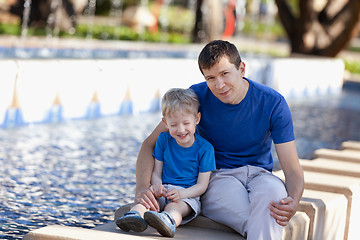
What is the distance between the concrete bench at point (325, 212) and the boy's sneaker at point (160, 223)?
2.86ft

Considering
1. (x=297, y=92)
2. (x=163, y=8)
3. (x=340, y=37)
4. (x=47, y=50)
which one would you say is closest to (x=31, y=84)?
(x=47, y=50)

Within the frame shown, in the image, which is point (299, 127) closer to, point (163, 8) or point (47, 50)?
point (47, 50)

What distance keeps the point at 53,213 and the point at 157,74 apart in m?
6.96

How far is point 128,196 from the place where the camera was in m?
5.62

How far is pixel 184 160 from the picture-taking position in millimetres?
3904

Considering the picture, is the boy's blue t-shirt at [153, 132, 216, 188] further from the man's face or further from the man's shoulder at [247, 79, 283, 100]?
the man's shoulder at [247, 79, 283, 100]

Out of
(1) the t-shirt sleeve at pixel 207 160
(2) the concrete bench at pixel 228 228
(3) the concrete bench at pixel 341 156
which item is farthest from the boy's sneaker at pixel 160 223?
(3) the concrete bench at pixel 341 156

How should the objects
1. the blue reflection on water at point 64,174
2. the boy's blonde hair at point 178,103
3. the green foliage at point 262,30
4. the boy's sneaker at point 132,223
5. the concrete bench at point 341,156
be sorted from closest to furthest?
the boy's sneaker at point 132,223
the boy's blonde hair at point 178,103
the blue reflection on water at point 64,174
the concrete bench at point 341,156
the green foliage at point 262,30

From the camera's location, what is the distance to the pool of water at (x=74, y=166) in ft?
16.0

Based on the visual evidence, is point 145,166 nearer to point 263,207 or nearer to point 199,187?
point 199,187

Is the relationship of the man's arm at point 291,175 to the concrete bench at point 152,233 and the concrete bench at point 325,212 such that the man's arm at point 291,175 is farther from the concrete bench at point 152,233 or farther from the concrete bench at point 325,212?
the concrete bench at point 325,212

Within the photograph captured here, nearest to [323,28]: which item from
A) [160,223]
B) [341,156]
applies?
[341,156]

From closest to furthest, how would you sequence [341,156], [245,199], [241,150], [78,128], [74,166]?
[245,199]
[241,150]
[341,156]
[74,166]
[78,128]

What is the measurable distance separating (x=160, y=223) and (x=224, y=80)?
80 centimetres
